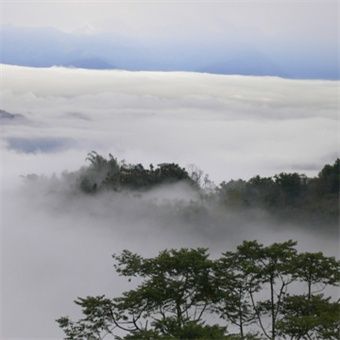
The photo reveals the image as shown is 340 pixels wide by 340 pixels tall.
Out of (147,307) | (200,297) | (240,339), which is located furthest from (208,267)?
(240,339)

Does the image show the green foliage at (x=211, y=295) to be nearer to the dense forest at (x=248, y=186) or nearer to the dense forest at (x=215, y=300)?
the dense forest at (x=215, y=300)

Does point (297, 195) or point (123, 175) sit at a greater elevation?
point (123, 175)

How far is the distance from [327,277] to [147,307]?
2.86m

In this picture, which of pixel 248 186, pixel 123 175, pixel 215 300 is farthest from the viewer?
pixel 123 175

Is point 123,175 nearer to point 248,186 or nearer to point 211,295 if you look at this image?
point 248,186

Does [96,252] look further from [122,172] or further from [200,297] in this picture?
[200,297]

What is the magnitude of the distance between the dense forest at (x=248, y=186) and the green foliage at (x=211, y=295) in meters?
11.6

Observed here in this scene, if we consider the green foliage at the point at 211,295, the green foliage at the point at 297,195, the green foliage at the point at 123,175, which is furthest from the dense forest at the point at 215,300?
the green foliage at the point at 123,175

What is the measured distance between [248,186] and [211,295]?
638 inches

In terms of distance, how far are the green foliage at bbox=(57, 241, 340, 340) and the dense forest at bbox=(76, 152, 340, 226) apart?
456 inches

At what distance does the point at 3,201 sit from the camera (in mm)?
23672

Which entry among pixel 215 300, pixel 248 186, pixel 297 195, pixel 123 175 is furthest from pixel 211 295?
pixel 123 175

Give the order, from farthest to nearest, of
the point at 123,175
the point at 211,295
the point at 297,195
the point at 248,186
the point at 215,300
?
the point at 123,175 < the point at 248,186 < the point at 297,195 < the point at 215,300 < the point at 211,295

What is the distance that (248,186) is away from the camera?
81.5 ft
